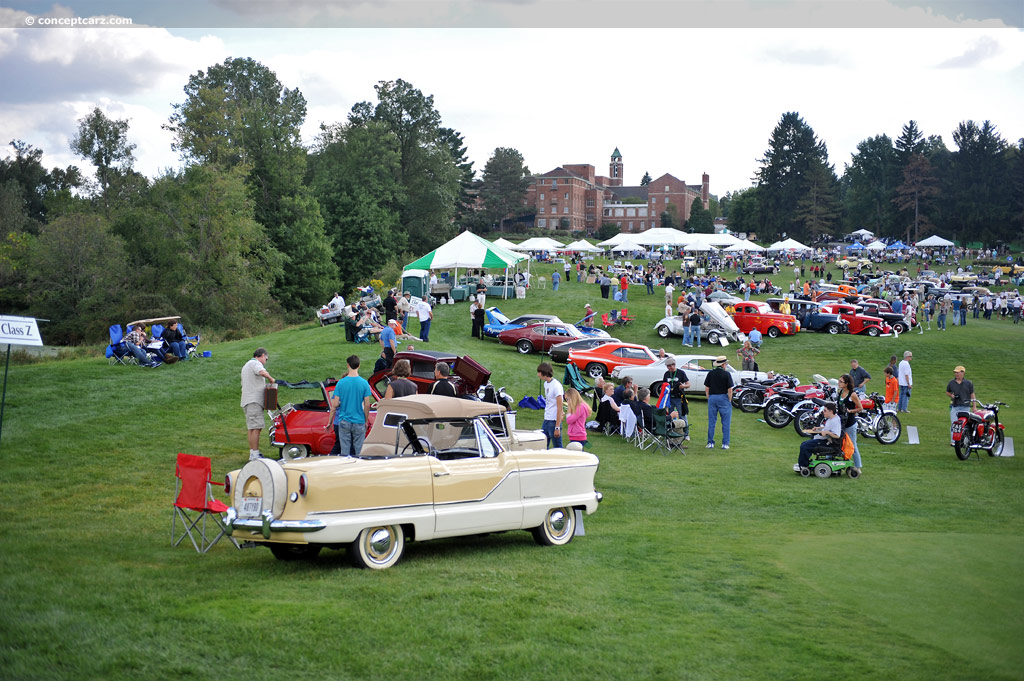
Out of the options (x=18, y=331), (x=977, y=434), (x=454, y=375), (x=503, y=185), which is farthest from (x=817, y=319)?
(x=503, y=185)

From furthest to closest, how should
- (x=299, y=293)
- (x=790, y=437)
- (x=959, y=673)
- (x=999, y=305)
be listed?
(x=299, y=293), (x=999, y=305), (x=790, y=437), (x=959, y=673)

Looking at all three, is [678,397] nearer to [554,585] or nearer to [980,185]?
[554,585]

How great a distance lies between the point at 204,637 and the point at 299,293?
5957 centimetres

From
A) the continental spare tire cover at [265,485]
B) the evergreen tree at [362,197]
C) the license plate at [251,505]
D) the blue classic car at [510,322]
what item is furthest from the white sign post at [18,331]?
the evergreen tree at [362,197]

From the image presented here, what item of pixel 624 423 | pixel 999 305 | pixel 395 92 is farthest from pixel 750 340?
pixel 395 92

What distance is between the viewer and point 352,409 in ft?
38.8

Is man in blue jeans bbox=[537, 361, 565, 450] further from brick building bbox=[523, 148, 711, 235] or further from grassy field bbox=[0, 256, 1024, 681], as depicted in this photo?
brick building bbox=[523, 148, 711, 235]

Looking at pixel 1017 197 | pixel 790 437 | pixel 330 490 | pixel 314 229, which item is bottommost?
pixel 790 437

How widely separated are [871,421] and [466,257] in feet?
72.6

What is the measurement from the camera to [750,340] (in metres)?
35.7

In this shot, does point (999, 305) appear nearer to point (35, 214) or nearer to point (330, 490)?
point (330, 490)

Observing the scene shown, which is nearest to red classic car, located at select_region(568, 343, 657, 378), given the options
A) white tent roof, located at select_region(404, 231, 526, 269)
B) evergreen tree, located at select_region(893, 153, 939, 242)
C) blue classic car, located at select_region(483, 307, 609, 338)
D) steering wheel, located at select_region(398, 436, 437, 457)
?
blue classic car, located at select_region(483, 307, 609, 338)

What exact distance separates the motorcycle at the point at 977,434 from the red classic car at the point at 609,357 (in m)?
10.8

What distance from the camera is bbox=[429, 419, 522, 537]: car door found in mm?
8938
